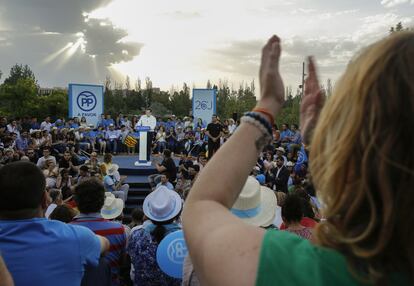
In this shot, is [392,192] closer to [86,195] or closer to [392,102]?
[392,102]

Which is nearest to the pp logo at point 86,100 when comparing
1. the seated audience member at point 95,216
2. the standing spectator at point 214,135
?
the standing spectator at point 214,135

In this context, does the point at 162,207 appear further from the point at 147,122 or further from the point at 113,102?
the point at 113,102

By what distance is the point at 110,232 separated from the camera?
10.00 feet

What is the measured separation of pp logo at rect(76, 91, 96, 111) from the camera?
1762 centimetres

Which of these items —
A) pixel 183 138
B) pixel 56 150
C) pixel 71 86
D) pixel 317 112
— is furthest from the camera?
pixel 183 138

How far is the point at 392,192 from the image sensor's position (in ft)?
2.32

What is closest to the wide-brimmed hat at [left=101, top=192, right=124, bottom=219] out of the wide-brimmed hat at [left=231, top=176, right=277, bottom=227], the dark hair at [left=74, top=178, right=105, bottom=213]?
the dark hair at [left=74, top=178, right=105, bottom=213]

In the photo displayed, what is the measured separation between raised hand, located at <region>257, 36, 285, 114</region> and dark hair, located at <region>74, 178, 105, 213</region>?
2257 millimetres

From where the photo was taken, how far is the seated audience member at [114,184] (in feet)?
32.4

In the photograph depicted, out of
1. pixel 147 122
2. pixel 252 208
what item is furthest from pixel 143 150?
pixel 252 208

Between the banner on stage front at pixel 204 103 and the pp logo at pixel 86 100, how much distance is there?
481 centimetres

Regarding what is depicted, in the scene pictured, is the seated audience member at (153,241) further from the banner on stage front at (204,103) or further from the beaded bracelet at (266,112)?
the banner on stage front at (204,103)

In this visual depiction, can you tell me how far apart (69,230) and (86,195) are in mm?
1189

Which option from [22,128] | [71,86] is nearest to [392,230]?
[71,86]
